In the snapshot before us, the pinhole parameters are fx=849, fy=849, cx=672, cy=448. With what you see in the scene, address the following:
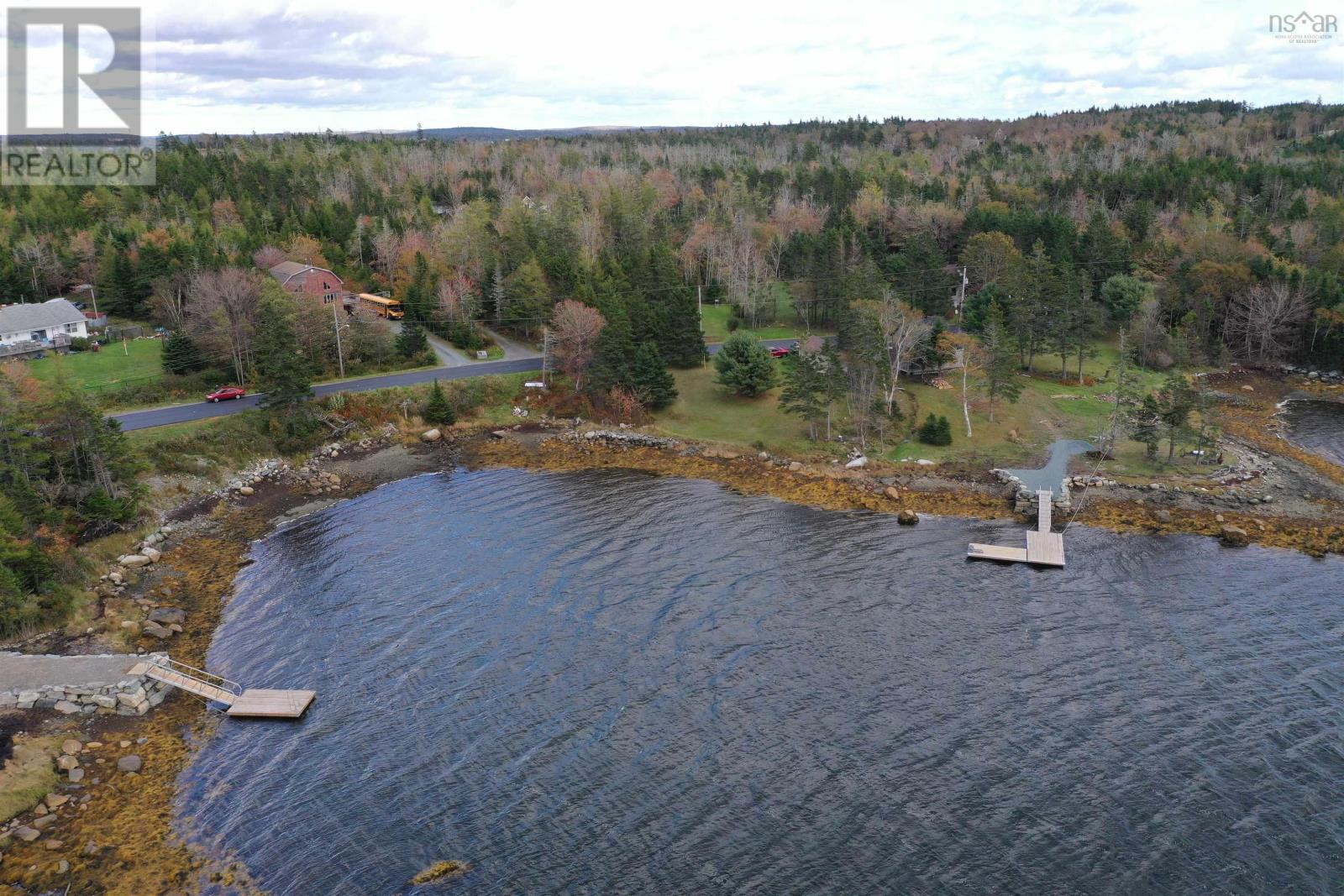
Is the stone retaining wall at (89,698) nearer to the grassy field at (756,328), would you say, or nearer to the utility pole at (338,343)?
the utility pole at (338,343)

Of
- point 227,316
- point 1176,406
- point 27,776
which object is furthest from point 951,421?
point 227,316

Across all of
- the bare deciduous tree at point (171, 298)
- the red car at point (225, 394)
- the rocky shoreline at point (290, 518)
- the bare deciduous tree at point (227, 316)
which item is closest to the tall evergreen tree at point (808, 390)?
the rocky shoreline at point (290, 518)

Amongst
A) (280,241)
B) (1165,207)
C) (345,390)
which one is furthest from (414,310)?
(1165,207)

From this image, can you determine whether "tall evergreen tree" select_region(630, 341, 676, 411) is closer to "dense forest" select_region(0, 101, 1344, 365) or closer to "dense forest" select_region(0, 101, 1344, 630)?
"dense forest" select_region(0, 101, 1344, 630)

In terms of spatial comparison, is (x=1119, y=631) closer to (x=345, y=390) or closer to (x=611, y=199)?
(x=345, y=390)

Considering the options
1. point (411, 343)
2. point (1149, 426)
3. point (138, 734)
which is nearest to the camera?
point (138, 734)

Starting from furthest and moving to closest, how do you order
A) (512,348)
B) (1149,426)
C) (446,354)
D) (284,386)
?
(512,348) < (446,354) < (284,386) < (1149,426)

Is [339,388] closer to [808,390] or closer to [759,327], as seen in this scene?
[808,390]
